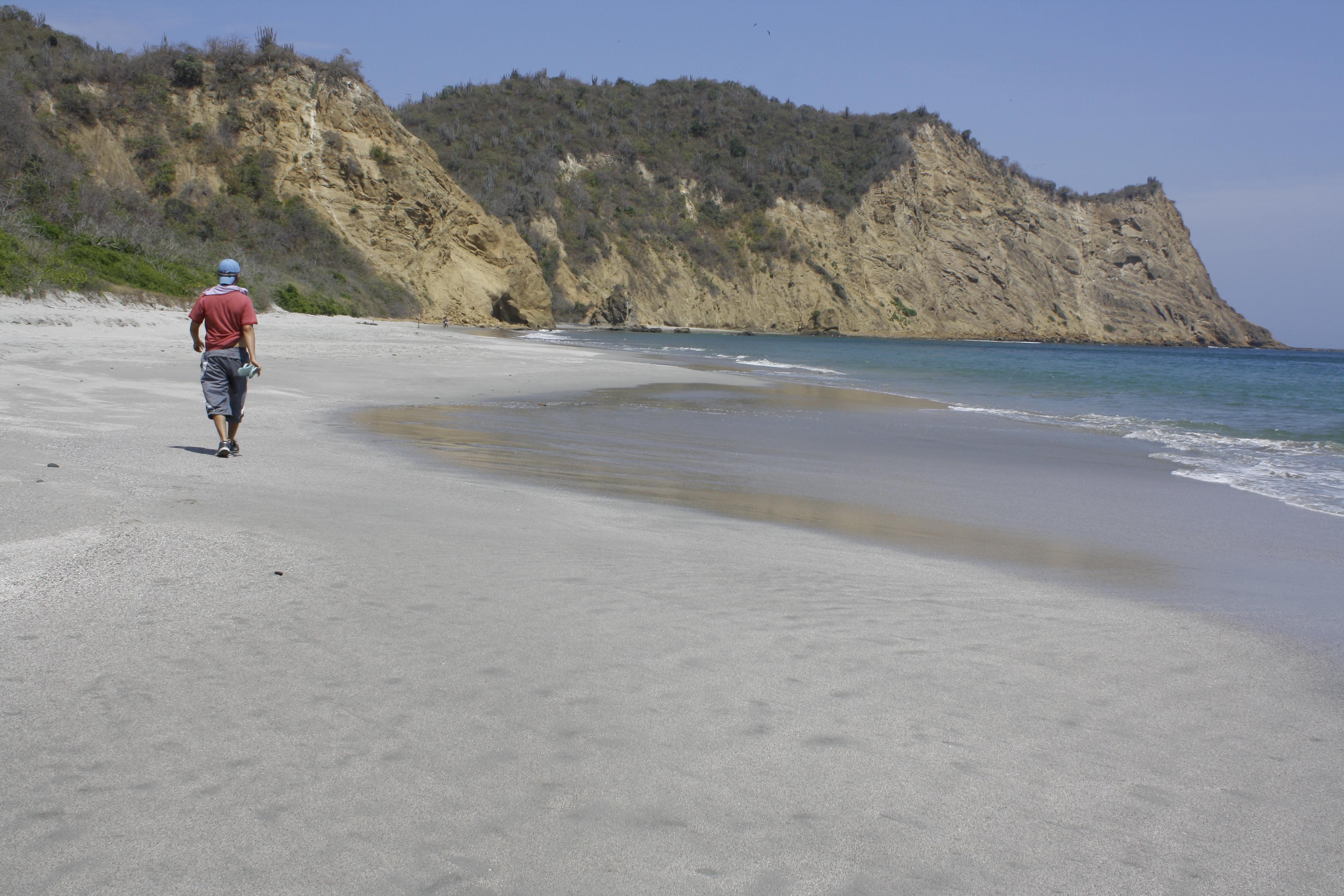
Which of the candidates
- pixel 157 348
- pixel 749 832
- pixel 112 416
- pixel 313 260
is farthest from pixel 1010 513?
pixel 313 260

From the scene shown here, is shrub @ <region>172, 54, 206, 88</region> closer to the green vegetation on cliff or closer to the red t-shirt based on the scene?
the green vegetation on cliff

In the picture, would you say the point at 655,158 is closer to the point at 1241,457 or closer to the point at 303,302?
the point at 303,302

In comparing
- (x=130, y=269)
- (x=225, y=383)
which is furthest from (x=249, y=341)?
(x=130, y=269)

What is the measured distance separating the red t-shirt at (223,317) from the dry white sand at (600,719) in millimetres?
2023

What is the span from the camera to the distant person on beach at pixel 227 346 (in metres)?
6.23

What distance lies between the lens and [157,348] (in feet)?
42.6

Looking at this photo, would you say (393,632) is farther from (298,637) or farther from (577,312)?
(577,312)

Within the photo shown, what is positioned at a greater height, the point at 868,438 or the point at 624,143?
the point at 624,143

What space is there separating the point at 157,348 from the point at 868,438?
32.7ft

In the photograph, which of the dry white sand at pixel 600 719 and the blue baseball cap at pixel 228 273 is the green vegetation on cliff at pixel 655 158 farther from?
the dry white sand at pixel 600 719

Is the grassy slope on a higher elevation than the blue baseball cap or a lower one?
higher

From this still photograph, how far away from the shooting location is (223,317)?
21.0 ft

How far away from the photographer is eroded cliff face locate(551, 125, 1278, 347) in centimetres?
6500

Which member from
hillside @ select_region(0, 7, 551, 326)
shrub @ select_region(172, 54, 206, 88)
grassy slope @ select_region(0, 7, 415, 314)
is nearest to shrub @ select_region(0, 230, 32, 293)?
grassy slope @ select_region(0, 7, 415, 314)
